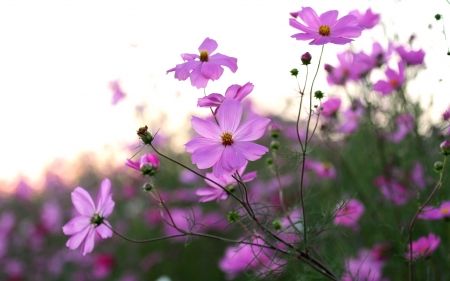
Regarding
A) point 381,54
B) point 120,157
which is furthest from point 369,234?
point 120,157

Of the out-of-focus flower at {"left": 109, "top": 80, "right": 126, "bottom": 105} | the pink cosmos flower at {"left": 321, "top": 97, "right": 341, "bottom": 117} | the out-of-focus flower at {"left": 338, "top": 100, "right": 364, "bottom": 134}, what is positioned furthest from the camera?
the out-of-focus flower at {"left": 109, "top": 80, "right": 126, "bottom": 105}

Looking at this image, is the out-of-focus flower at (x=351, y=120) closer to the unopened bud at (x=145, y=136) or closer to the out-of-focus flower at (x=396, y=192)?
the out-of-focus flower at (x=396, y=192)

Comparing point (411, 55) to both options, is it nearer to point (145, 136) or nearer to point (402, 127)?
point (402, 127)

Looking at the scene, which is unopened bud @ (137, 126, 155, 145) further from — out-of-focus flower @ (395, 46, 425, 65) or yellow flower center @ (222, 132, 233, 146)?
out-of-focus flower @ (395, 46, 425, 65)

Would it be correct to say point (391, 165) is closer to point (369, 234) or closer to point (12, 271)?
point (369, 234)

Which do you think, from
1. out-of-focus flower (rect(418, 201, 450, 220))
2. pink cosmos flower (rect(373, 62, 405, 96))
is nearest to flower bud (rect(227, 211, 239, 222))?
out-of-focus flower (rect(418, 201, 450, 220))

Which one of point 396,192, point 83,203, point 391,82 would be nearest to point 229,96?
point 83,203

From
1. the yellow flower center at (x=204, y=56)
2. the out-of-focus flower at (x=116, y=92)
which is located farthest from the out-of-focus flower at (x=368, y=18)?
the out-of-focus flower at (x=116, y=92)
